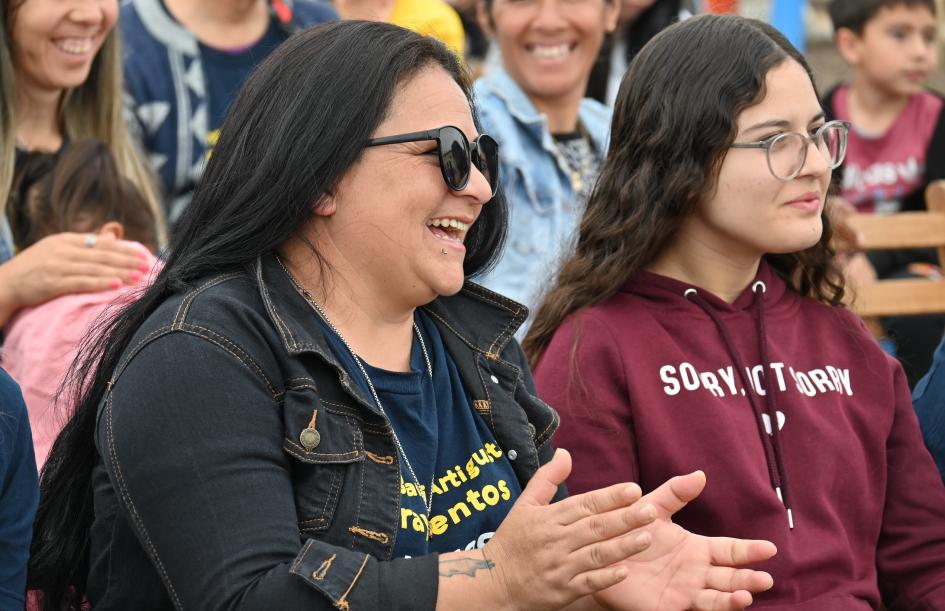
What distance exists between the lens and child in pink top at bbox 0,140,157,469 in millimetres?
3383

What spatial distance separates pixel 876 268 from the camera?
17.4 feet

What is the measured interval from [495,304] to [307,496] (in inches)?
26.0

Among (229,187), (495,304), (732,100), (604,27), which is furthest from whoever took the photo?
(604,27)

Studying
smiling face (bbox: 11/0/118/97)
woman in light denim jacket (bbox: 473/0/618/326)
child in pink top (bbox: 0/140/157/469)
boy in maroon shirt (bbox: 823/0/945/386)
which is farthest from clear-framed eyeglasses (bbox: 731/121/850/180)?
boy in maroon shirt (bbox: 823/0/945/386)

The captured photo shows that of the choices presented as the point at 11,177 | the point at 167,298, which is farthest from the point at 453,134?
the point at 11,177

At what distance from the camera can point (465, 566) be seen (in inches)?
85.6

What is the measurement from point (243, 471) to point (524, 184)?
2500 mm

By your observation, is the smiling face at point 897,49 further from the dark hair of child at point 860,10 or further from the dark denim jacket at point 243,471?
the dark denim jacket at point 243,471

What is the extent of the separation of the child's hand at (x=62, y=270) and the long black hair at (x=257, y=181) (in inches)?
37.5

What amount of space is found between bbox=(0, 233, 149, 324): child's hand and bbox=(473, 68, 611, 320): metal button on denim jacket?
1.29m

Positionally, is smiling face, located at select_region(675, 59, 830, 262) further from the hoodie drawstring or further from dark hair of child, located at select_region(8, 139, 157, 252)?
dark hair of child, located at select_region(8, 139, 157, 252)

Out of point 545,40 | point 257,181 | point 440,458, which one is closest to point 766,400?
point 440,458

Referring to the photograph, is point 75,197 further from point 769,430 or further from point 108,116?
point 769,430

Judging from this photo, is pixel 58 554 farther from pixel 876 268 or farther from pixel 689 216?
pixel 876 268
